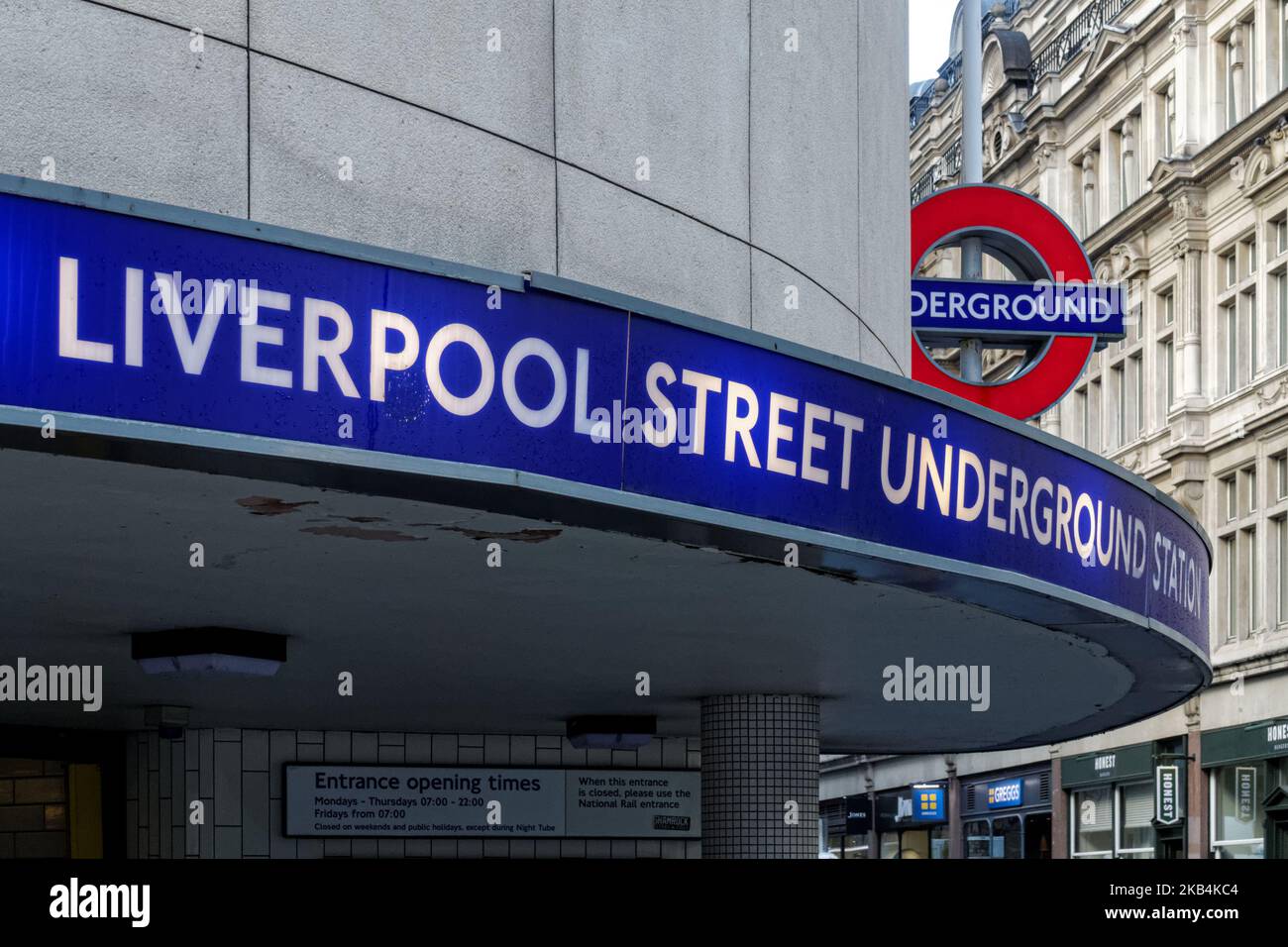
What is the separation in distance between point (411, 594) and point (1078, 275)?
975 cm

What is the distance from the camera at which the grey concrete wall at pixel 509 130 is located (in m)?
8.08

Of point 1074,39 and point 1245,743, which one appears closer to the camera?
point 1245,743

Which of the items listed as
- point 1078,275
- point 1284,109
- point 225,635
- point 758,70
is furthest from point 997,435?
point 1284,109

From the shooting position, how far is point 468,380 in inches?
289

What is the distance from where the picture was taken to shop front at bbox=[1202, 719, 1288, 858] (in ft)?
113

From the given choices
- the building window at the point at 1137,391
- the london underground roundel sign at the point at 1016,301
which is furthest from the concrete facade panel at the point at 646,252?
the building window at the point at 1137,391

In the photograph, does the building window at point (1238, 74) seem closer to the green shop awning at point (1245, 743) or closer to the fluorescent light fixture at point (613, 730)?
the green shop awning at point (1245, 743)

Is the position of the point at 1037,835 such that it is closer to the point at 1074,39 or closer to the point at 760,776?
the point at 1074,39

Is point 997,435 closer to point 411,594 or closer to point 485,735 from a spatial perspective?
point 411,594

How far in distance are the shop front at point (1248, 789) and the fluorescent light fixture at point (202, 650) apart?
2663 centimetres

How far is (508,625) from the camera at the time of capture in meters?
10.7

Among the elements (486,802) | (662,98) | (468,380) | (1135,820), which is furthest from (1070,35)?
(468,380)

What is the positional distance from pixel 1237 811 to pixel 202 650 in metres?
29.0

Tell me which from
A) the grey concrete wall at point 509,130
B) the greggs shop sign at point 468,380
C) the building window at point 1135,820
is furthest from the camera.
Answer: the building window at point 1135,820
